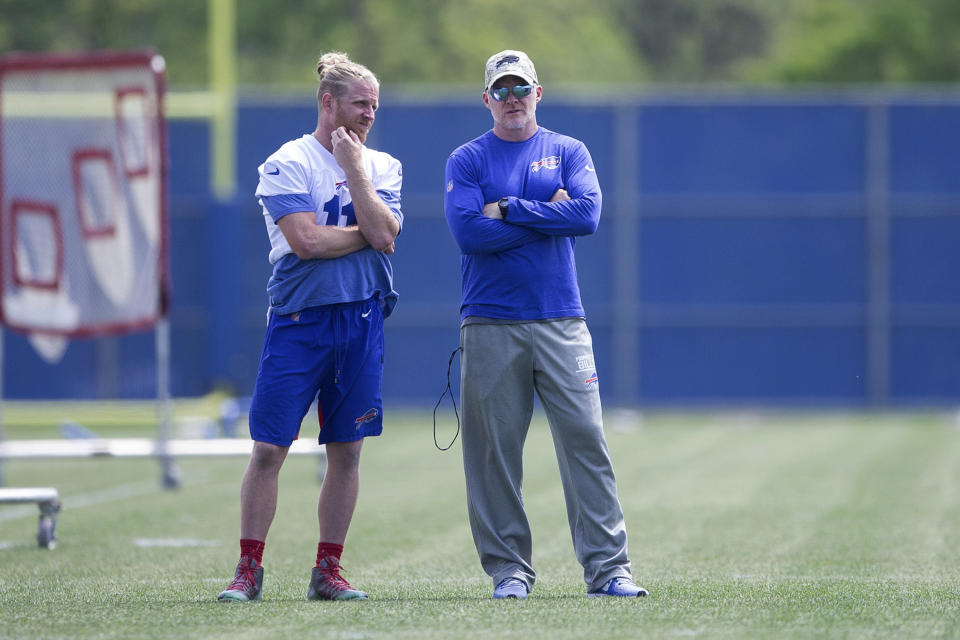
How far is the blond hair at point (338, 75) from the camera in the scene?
5.83 metres

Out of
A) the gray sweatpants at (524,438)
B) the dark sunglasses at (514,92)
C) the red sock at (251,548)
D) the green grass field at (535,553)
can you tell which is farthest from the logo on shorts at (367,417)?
the dark sunglasses at (514,92)

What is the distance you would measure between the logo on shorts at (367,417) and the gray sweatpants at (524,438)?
36 cm

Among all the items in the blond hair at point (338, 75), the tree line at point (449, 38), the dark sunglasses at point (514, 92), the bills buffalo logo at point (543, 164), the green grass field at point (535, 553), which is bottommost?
the green grass field at point (535, 553)

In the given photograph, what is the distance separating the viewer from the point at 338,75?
5824mm

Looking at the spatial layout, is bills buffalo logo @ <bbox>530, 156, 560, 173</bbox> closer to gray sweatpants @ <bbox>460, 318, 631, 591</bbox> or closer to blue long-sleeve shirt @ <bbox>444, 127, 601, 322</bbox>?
blue long-sleeve shirt @ <bbox>444, 127, 601, 322</bbox>

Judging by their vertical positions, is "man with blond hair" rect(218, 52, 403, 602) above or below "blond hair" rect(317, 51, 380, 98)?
below

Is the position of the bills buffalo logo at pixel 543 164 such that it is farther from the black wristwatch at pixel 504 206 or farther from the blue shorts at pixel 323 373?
the blue shorts at pixel 323 373

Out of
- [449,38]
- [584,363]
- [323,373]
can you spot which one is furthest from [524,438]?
[449,38]

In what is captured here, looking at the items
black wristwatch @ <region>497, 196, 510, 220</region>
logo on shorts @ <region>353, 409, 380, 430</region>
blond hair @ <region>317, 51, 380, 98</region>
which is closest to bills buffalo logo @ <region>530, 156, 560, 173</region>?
black wristwatch @ <region>497, 196, 510, 220</region>

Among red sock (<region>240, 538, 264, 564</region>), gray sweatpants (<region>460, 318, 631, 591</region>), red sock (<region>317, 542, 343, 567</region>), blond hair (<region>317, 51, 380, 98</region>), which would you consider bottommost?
red sock (<region>317, 542, 343, 567</region>)

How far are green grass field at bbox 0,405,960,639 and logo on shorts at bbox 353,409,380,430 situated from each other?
67 centimetres

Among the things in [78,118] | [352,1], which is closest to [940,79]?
[352,1]

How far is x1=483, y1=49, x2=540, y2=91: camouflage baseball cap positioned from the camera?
5.85 m

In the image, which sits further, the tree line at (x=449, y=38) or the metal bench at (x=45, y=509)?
the tree line at (x=449, y=38)
